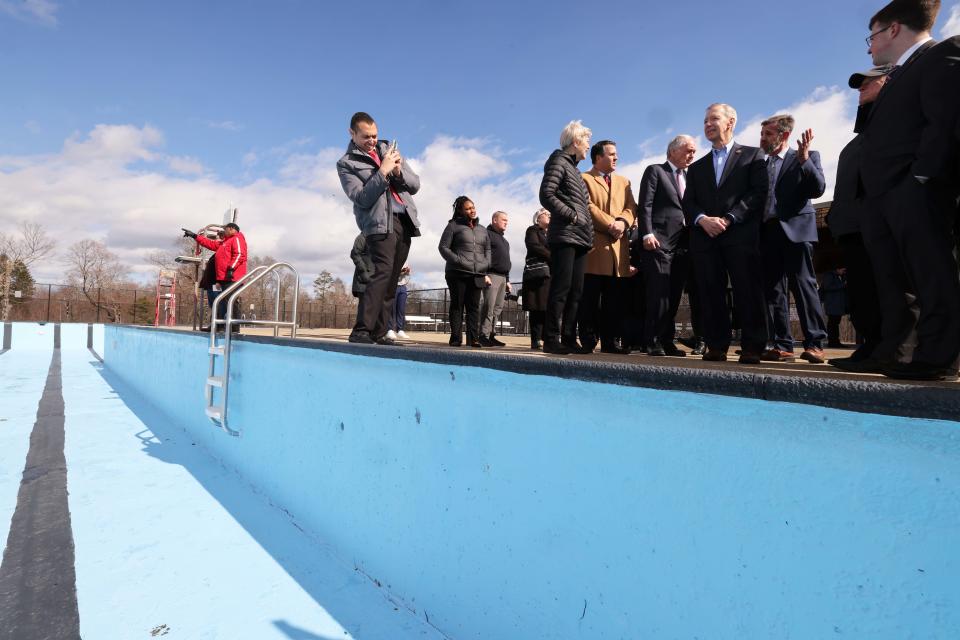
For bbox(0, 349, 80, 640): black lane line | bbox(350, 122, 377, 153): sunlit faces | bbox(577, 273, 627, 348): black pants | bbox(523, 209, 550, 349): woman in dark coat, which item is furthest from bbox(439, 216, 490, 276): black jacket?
bbox(0, 349, 80, 640): black lane line

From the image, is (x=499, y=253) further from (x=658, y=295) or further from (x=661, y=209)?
(x=658, y=295)

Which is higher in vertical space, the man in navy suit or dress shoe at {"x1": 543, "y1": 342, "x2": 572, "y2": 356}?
the man in navy suit

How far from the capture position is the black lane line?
6.48 feet

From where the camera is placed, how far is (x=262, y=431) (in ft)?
11.5

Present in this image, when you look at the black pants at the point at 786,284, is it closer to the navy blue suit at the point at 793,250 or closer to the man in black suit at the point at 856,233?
the navy blue suit at the point at 793,250

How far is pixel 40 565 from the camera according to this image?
246 cm

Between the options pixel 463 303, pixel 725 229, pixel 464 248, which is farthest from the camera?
pixel 463 303

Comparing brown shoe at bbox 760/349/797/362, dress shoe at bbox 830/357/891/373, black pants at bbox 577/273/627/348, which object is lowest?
brown shoe at bbox 760/349/797/362

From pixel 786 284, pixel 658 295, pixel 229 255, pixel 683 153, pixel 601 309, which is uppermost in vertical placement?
pixel 683 153

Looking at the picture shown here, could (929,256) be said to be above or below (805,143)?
below

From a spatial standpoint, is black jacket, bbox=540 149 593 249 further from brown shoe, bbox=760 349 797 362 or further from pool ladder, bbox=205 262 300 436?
pool ladder, bbox=205 262 300 436

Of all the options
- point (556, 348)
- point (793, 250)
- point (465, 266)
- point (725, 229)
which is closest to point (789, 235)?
point (793, 250)

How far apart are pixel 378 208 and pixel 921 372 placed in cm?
298

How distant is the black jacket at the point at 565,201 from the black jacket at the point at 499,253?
232 cm
